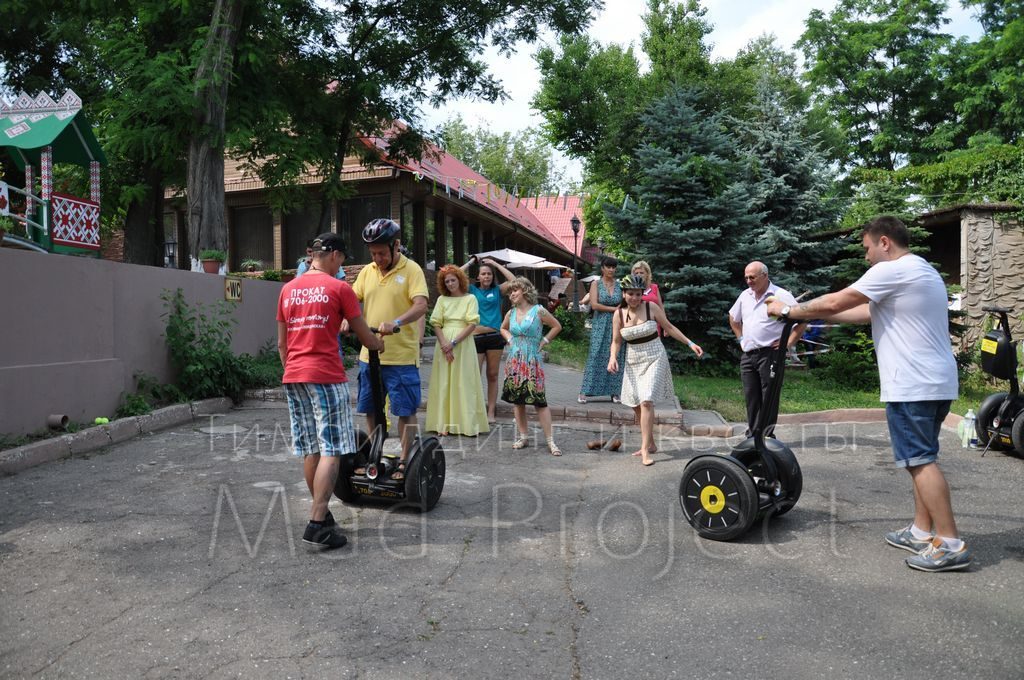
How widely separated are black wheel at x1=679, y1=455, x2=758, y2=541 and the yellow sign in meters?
8.28

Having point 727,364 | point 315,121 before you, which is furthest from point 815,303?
point 315,121

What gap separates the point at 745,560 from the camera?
14.7 ft

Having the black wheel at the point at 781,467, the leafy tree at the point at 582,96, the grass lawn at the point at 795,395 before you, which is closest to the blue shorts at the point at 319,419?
the black wheel at the point at 781,467

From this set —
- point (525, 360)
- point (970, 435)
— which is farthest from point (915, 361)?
point (970, 435)

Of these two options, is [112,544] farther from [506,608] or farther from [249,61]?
[249,61]

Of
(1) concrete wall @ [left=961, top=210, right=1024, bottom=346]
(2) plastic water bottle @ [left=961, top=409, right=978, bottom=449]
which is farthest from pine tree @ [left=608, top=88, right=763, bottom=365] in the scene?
(2) plastic water bottle @ [left=961, top=409, right=978, bottom=449]

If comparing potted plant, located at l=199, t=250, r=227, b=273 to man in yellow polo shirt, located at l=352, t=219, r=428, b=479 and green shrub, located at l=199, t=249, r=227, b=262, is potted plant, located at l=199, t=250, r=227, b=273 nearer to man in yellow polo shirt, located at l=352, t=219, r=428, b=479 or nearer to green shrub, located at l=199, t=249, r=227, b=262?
green shrub, located at l=199, t=249, r=227, b=262

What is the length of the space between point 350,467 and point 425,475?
53 centimetres

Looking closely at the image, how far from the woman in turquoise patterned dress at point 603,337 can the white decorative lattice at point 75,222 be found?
25.6 feet

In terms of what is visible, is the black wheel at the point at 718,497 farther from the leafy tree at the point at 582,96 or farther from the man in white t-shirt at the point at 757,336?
the leafy tree at the point at 582,96

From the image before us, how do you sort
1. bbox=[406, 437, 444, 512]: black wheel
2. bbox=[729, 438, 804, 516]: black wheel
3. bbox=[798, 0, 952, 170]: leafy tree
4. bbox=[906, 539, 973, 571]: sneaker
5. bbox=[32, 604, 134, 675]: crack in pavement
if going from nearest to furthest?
1. bbox=[32, 604, 134, 675]: crack in pavement
2. bbox=[906, 539, 973, 571]: sneaker
3. bbox=[729, 438, 804, 516]: black wheel
4. bbox=[406, 437, 444, 512]: black wheel
5. bbox=[798, 0, 952, 170]: leafy tree

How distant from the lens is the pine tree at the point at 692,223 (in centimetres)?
1484

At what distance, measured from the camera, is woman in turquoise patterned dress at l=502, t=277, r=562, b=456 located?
757 cm

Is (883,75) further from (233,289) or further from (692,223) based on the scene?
(233,289)
